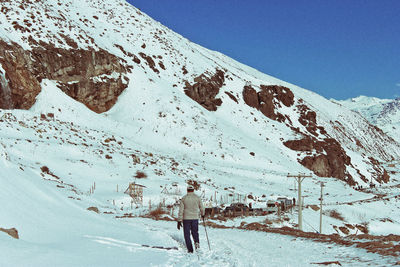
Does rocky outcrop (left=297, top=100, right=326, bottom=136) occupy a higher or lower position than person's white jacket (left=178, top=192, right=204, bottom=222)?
higher

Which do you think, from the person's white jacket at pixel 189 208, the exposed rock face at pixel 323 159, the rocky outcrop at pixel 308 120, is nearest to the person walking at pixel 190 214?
the person's white jacket at pixel 189 208

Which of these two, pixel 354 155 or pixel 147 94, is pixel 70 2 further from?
pixel 354 155

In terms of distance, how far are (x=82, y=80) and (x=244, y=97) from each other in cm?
3582

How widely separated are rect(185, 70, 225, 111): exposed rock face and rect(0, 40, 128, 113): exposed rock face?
1384 cm

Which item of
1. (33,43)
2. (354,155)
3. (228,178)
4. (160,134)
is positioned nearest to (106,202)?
(228,178)

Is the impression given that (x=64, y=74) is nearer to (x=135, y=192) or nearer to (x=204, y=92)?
(x=204, y=92)

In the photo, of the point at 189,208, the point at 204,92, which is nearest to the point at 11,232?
the point at 189,208

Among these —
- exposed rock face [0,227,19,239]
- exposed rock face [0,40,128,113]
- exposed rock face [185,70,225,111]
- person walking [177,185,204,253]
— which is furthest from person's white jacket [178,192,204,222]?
exposed rock face [185,70,225,111]

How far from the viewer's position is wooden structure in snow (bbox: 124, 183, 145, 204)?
2945 centimetres

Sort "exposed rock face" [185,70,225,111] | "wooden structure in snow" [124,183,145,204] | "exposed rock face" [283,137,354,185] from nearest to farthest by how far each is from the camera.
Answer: "wooden structure in snow" [124,183,145,204] < "exposed rock face" [283,137,354,185] < "exposed rock face" [185,70,225,111]

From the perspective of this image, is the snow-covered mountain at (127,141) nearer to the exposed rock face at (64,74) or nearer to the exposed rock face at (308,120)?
the exposed rock face at (64,74)

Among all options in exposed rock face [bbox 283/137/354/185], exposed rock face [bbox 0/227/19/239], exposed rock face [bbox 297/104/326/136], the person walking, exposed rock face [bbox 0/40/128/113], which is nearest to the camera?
exposed rock face [bbox 0/227/19/239]

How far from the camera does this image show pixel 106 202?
91.0 feet

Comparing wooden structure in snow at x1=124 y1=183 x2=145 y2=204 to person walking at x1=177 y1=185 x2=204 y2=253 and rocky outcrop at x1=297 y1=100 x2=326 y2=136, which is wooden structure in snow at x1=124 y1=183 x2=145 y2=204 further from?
rocky outcrop at x1=297 y1=100 x2=326 y2=136
